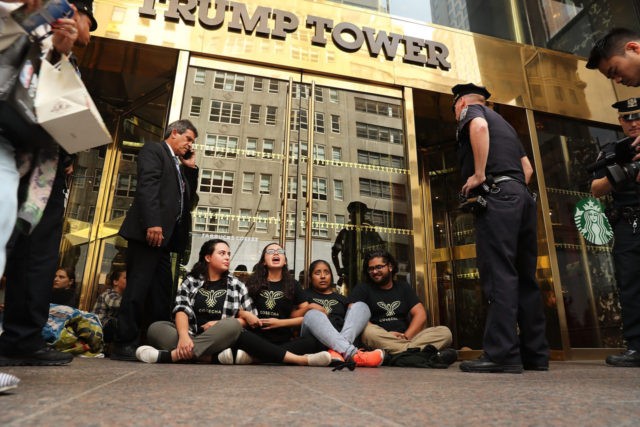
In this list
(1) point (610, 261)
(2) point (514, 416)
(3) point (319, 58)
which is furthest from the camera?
(1) point (610, 261)

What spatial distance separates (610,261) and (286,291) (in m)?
4.38

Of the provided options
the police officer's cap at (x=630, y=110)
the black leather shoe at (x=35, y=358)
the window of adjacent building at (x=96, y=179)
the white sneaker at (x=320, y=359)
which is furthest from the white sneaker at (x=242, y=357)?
the window of adjacent building at (x=96, y=179)

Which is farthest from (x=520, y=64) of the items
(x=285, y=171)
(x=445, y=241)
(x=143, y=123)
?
(x=143, y=123)

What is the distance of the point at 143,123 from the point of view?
529cm

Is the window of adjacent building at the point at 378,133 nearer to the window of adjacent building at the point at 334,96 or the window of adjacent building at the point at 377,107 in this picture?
the window of adjacent building at the point at 377,107

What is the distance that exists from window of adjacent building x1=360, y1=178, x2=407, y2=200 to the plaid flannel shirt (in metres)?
1.99

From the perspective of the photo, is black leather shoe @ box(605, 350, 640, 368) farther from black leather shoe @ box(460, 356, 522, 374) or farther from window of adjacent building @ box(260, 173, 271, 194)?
window of adjacent building @ box(260, 173, 271, 194)

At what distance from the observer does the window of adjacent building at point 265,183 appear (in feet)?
14.8

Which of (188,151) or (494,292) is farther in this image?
(188,151)

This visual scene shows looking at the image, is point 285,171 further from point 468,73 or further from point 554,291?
point 554,291

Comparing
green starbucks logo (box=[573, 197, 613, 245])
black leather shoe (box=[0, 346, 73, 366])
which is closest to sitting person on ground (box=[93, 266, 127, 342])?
black leather shoe (box=[0, 346, 73, 366])

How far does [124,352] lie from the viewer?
9.61 ft

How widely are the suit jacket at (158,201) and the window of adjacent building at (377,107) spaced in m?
2.44

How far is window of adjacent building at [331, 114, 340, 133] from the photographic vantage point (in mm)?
4907
